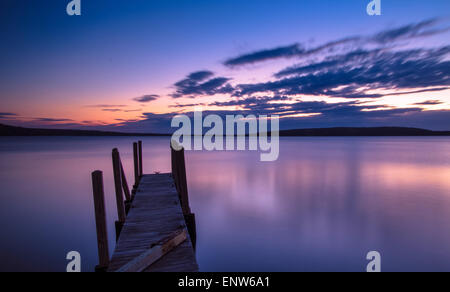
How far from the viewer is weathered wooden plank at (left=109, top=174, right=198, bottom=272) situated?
4055mm

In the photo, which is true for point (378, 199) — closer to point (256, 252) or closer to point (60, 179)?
point (256, 252)

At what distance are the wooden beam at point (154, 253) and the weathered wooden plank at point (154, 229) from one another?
3.1 inches

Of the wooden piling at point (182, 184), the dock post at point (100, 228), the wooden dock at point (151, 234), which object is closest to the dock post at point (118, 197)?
the wooden dock at point (151, 234)

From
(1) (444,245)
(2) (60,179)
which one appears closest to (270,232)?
(1) (444,245)

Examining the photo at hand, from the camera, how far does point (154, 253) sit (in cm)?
400

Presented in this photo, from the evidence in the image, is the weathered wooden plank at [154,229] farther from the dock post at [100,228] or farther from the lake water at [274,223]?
the lake water at [274,223]

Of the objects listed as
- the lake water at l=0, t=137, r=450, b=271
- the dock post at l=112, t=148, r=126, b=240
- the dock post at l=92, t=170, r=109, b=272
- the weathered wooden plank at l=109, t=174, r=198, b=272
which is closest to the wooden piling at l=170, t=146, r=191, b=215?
the weathered wooden plank at l=109, t=174, r=198, b=272

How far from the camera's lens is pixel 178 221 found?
5.96m

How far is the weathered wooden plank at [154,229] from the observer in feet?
13.3

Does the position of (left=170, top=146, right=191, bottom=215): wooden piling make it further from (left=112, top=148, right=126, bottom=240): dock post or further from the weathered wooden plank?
(left=112, top=148, right=126, bottom=240): dock post

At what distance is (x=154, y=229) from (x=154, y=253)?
1.57 m
